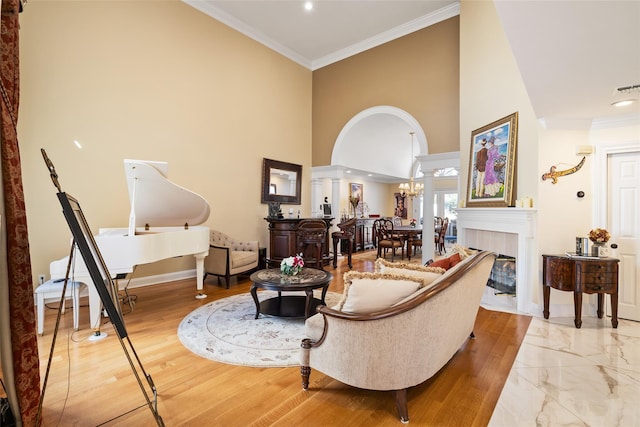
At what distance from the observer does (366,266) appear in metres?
6.61

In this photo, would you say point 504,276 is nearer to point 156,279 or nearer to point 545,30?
point 545,30

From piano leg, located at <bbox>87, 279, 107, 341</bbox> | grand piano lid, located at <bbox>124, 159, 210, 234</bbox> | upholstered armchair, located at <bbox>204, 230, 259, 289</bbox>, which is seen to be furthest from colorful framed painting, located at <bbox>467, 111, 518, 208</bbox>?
piano leg, located at <bbox>87, 279, 107, 341</bbox>

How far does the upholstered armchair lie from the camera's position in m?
4.61

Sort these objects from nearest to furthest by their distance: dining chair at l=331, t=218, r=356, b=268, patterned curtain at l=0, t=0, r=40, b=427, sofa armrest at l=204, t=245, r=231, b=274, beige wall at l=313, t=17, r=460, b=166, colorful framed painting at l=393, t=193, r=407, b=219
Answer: patterned curtain at l=0, t=0, r=40, b=427
sofa armrest at l=204, t=245, r=231, b=274
beige wall at l=313, t=17, r=460, b=166
dining chair at l=331, t=218, r=356, b=268
colorful framed painting at l=393, t=193, r=407, b=219

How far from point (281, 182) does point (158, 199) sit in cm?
363

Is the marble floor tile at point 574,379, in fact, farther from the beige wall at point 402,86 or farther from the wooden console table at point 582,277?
the beige wall at point 402,86

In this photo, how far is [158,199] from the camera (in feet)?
11.3

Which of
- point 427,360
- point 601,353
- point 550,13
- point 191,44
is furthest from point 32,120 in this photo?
point 601,353

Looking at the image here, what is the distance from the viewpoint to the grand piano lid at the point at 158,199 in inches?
119

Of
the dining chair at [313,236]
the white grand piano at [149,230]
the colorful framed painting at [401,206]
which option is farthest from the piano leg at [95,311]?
the colorful framed painting at [401,206]

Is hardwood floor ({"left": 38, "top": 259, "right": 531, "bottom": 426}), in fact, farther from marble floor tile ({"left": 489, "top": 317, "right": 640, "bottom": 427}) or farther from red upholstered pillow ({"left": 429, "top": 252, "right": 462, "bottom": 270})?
red upholstered pillow ({"left": 429, "top": 252, "right": 462, "bottom": 270})

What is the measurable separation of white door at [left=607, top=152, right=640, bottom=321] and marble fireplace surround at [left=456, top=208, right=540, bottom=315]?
0.89 meters

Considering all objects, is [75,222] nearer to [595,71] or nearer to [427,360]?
[427,360]

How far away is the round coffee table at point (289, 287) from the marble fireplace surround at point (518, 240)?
236 cm
